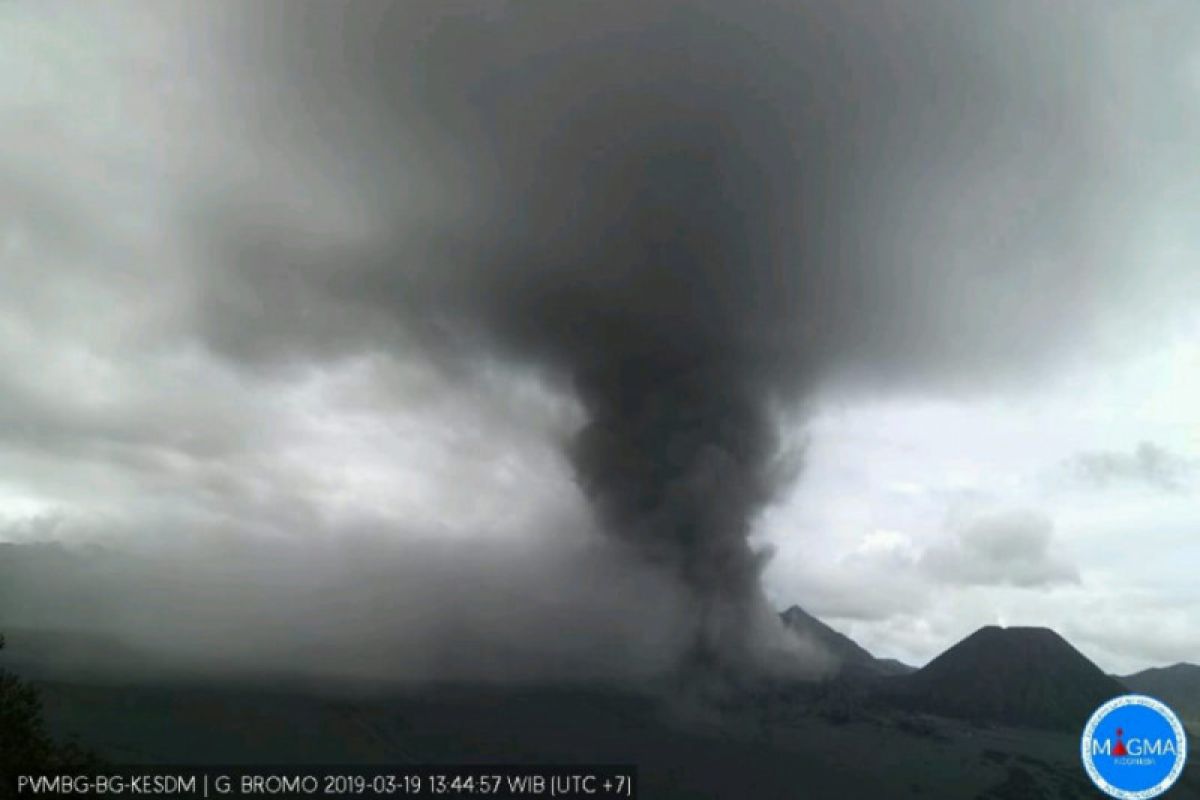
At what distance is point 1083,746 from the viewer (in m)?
62.4

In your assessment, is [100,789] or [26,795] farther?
[100,789]

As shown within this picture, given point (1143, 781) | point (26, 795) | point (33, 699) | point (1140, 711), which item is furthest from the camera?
point (1143, 781)

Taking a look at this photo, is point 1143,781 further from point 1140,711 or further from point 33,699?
point 33,699

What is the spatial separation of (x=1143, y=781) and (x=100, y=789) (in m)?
83.9

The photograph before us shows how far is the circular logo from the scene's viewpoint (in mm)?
58562

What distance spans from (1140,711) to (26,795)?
78866 millimetres

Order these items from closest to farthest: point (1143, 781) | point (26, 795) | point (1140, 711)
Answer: point (26, 795), point (1140, 711), point (1143, 781)

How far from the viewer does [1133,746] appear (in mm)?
65312

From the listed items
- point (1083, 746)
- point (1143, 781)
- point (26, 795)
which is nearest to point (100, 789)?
point (26, 795)

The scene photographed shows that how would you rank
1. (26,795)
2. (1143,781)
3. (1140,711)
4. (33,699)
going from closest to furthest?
(26,795) < (33,699) < (1140,711) < (1143,781)

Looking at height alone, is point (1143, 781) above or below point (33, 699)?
below

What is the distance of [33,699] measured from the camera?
3953 cm

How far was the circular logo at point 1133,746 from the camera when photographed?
5856 cm

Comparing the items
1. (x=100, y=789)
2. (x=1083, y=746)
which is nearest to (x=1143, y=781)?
(x=1083, y=746)
